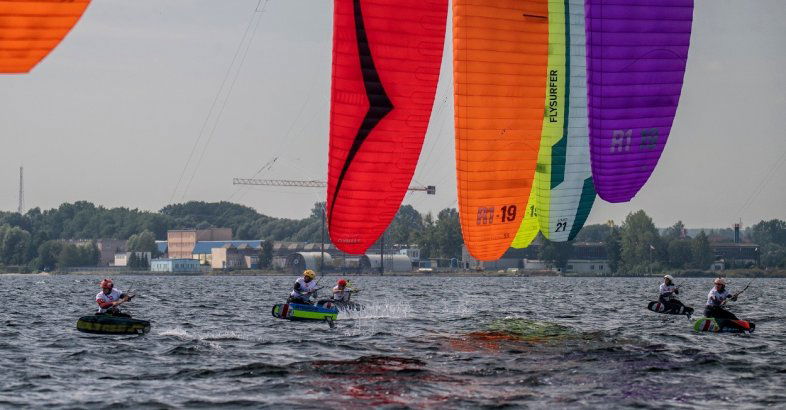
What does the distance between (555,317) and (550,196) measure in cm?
778

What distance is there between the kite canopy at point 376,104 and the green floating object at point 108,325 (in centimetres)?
790

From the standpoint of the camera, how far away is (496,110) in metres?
34.2

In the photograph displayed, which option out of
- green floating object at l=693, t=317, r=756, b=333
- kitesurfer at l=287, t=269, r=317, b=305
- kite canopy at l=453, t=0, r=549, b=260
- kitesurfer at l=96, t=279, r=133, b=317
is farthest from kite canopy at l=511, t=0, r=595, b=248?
kitesurfer at l=96, t=279, r=133, b=317

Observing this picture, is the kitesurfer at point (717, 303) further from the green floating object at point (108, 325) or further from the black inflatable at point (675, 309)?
the green floating object at point (108, 325)

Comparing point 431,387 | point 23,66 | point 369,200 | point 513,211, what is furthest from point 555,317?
point 23,66

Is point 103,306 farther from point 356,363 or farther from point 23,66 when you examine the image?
point 23,66

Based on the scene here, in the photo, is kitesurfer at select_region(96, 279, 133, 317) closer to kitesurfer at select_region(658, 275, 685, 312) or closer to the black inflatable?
kitesurfer at select_region(658, 275, 685, 312)

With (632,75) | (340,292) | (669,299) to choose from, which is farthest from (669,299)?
(632,75)

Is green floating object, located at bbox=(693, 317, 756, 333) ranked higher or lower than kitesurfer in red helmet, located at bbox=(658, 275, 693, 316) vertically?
lower

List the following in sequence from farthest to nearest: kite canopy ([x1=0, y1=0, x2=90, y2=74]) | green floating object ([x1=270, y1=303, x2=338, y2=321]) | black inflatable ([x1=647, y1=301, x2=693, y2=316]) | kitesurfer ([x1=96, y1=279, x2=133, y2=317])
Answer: black inflatable ([x1=647, y1=301, x2=693, y2=316]) → green floating object ([x1=270, y1=303, x2=338, y2=321]) → kitesurfer ([x1=96, y1=279, x2=133, y2=317]) → kite canopy ([x1=0, y1=0, x2=90, y2=74])

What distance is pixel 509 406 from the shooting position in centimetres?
2219

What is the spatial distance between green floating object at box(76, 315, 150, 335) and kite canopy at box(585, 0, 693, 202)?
14.3 metres

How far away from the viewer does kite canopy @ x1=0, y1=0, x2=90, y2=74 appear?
1395 centimetres

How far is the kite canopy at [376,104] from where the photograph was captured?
29.8 metres
